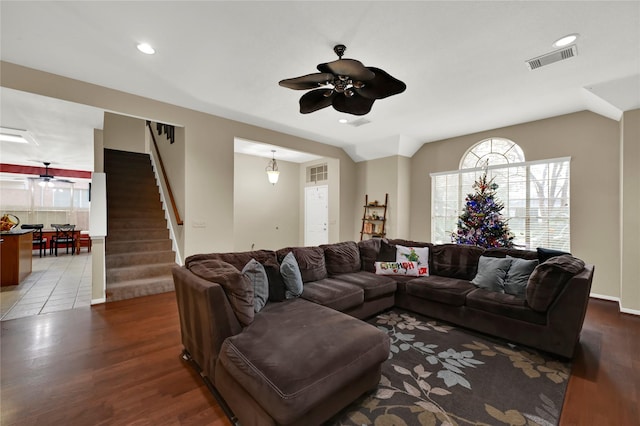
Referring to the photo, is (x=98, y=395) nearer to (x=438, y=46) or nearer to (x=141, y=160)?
(x=438, y=46)

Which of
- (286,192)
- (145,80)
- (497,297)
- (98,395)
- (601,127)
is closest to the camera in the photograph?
(98,395)

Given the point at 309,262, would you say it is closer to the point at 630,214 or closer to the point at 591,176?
the point at 630,214

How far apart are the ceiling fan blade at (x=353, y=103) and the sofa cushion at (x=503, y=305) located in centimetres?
231

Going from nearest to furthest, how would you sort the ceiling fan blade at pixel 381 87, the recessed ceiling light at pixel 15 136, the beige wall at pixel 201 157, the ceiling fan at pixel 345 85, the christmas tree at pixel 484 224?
the ceiling fan at pixel 345 85 < the ceiling fan blade at pixel 381 87 < the beige wall at pixel 201 157 < the christmas tree at pixel 484 224 < the recessed ceiling light at pixel 15 136

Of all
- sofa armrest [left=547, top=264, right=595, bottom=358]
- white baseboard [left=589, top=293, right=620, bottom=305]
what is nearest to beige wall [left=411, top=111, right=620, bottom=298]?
white baseboard [left=589, top=293, right=620, bottom=305]

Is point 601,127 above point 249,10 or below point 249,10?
below

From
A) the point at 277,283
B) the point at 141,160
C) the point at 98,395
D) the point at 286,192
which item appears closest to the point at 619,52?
the point at 277,283

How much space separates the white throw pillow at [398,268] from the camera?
12.3 feet

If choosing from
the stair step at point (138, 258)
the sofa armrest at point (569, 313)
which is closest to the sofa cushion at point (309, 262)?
the sofa armrest at point (569, 313)

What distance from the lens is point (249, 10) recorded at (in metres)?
2.19

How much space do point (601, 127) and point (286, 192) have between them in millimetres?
6549

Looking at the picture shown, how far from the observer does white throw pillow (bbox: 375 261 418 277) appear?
3.74 m

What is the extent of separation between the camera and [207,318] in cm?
188

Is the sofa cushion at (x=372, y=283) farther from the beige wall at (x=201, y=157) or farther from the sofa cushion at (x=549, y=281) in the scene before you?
the beige wall at (x=201, y=157)
